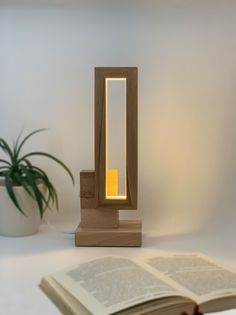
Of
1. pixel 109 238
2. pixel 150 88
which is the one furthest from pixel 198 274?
pixel 150 88

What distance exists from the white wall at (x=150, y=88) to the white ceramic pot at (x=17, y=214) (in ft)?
0.63

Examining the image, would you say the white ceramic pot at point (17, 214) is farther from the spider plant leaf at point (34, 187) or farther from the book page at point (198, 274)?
the book page at point (198, 274)

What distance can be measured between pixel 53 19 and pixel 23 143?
40cm

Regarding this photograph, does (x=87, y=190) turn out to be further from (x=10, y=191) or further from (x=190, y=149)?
(x=190, y=149)

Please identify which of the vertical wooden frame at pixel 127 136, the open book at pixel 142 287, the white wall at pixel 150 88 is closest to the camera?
the open book at pixel 142 287

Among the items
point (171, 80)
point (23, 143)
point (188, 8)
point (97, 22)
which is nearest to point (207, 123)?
point (171, 80)

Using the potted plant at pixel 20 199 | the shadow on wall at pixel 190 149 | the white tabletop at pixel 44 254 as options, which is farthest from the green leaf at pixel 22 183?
the shadow on wall at pixel 190 149

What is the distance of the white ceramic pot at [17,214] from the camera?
131 centimetres

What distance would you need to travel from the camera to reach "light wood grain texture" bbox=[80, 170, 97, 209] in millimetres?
1265

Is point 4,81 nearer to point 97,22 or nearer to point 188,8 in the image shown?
point 97,22

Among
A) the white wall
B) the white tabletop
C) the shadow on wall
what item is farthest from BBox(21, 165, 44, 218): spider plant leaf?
the shadow on wall

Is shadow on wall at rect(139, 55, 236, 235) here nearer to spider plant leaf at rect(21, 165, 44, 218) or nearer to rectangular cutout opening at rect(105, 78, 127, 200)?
rectangular cutout opening at rect(105, 78, 127, 200)

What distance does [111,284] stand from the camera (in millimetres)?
798

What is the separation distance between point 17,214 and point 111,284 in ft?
1.92
